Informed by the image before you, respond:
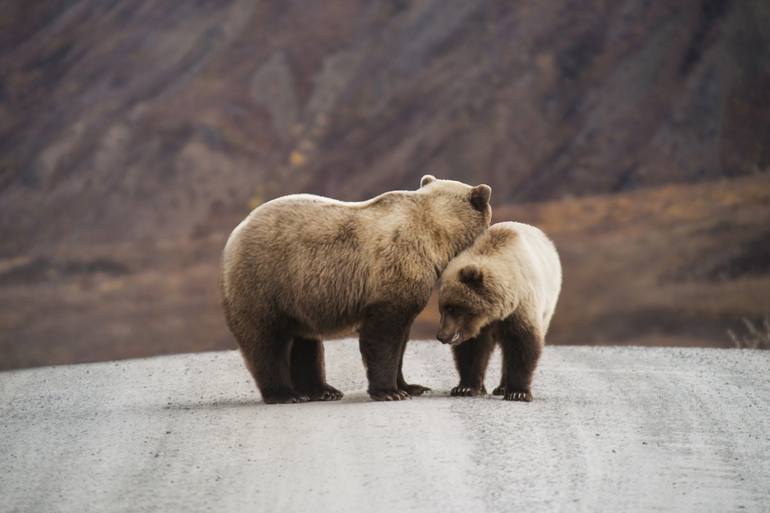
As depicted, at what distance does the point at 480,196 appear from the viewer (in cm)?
1195

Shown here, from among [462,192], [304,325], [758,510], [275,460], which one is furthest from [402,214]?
[758,510]

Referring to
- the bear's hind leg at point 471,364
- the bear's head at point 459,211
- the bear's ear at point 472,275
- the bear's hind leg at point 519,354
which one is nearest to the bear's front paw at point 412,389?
the bear's hind leg at point 471,364

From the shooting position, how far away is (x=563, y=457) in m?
9.88

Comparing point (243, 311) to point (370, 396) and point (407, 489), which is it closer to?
point (370, 396)

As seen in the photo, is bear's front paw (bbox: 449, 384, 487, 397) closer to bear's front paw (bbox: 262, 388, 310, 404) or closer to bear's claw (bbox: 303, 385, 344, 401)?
bear's claw (bbox: 303, 385, 344, 401)

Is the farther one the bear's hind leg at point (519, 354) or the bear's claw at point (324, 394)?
the bear's claw at point (324, 394)

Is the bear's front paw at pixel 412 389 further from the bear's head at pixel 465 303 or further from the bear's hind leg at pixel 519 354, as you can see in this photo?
the bear's head at pixel 465 303

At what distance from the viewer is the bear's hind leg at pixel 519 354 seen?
37.6 feet

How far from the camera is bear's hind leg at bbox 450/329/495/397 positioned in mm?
12016

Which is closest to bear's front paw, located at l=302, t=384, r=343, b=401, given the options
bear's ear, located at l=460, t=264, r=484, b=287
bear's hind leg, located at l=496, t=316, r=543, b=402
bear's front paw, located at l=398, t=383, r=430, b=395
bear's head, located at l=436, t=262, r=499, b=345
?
bear's front paw, located at l=398, t=383, r=430, b=395

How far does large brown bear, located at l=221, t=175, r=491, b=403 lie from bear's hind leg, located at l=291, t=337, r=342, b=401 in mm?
251

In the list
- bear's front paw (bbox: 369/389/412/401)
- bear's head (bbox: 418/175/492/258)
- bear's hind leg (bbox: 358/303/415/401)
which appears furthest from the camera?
bear's head (bbox: 418/175/492/258)

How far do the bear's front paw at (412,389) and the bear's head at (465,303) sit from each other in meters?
1.17

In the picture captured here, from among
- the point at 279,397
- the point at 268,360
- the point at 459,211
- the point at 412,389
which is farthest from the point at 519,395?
the point at 268,360
